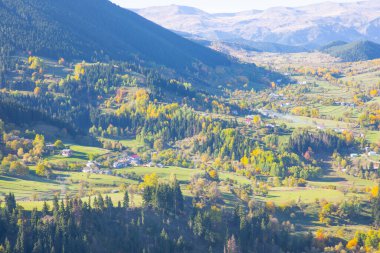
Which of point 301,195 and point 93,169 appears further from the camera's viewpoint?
point 93,169

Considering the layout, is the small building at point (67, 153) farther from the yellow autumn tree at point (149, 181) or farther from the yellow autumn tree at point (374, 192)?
the yellow autumn tree at point (374, 192)

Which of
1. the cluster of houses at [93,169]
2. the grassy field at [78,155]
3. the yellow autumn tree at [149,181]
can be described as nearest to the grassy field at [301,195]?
the yellow autumn tree at [149,181]

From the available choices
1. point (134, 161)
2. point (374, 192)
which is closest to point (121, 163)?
point (134, 161)

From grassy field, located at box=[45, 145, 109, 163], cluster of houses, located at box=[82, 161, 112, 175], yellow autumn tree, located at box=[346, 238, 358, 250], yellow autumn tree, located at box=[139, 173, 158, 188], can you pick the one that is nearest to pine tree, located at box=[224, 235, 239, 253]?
yellow autumn tree, located at box=[139, 173, 158, 188]

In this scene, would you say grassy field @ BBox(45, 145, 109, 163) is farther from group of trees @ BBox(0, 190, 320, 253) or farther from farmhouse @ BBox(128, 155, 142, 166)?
group of trees @ BBox(0, 190, 320, 253)

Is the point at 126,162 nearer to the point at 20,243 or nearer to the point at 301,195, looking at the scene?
the point at 301,195

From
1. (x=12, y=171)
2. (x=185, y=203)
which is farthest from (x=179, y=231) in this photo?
(x=12, y=171)

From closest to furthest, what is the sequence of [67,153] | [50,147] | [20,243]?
[20,243] → [67,153] → [50,147]

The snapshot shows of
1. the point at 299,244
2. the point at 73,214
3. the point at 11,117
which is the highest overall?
the point at 11,117

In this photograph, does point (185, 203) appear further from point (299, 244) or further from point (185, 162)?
point (185, 162)

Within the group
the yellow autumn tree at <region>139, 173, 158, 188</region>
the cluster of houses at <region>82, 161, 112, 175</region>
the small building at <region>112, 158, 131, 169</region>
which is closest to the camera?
the yellow autumn tree at <region>139, 173, 158, 188</region>

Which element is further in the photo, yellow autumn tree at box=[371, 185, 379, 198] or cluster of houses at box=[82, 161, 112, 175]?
cluster of houses at box=[82, 161, 112, 175]
